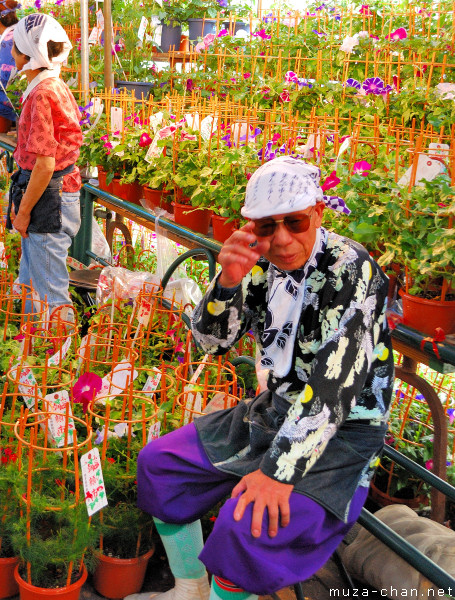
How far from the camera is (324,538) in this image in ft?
→ 4.72

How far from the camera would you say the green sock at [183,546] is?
1.67m

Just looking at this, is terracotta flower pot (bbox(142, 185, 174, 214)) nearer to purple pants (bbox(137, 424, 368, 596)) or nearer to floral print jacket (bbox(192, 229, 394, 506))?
floral print jacket (bbox(192, 229, 394, 506))

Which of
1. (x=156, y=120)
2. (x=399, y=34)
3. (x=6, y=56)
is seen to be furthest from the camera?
(x=6, y=56)

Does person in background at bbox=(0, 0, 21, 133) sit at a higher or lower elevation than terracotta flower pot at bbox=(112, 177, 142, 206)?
higher

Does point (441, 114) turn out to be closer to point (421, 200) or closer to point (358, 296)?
point (421, 200)

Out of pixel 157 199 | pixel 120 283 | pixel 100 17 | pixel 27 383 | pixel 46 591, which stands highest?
pixel 100 17

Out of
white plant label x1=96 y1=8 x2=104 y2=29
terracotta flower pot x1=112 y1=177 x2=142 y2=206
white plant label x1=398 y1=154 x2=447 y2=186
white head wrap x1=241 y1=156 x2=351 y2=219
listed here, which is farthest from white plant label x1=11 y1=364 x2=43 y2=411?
white plant label x1=96 y1=8 x2=104 y2=29

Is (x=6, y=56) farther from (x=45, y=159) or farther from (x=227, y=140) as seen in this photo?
(x=227, y=140)

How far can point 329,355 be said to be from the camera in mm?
1440

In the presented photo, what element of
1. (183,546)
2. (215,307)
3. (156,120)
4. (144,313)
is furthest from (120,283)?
(183,546)

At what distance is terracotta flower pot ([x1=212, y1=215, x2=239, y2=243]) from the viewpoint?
2.57 metres

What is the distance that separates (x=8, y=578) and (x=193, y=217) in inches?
60.9

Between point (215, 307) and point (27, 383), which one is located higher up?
point (215, 307)

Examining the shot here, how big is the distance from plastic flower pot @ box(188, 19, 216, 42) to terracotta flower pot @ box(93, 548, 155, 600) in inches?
212
